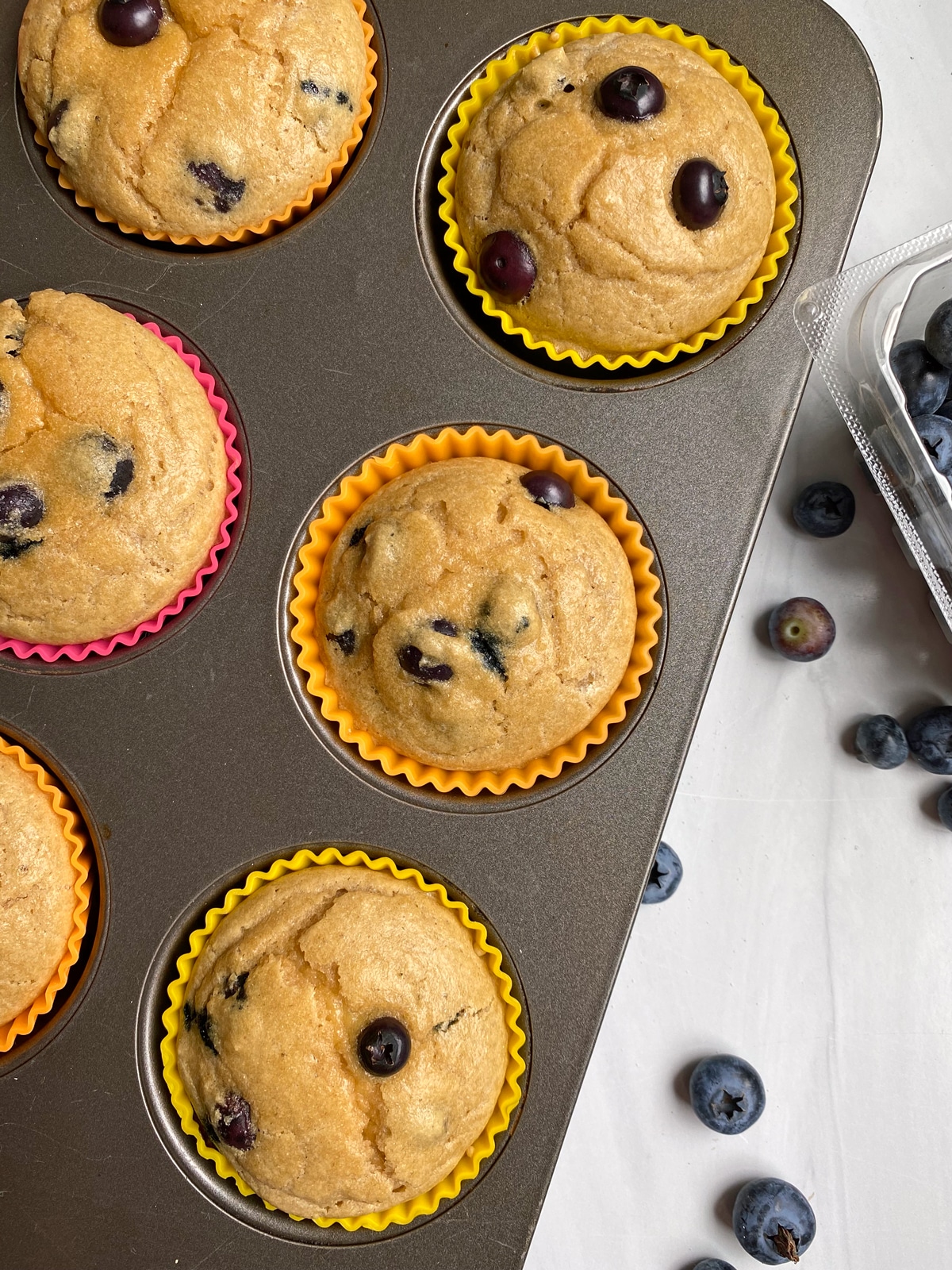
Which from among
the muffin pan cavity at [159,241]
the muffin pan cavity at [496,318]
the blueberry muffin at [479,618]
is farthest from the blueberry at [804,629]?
the muffin pan cavity at [159,241]

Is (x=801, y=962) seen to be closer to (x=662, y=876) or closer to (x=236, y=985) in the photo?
(x=662, y=876)

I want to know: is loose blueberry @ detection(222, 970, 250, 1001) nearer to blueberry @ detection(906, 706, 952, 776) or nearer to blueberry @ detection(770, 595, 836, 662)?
blueberry @ detection(770, 595, 836, 662)

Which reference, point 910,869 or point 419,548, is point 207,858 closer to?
point 419,548

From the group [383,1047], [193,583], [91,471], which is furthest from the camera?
[193,583]

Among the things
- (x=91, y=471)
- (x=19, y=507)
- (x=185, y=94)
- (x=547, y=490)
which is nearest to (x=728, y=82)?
(x=547, y=490)

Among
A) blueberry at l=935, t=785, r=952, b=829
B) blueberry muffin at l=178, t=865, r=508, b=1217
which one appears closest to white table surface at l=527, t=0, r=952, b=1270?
blueberry at l=935, t=785, r=952, b=829

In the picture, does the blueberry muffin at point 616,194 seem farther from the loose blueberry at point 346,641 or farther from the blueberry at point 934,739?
the blueberry at point 934,739
